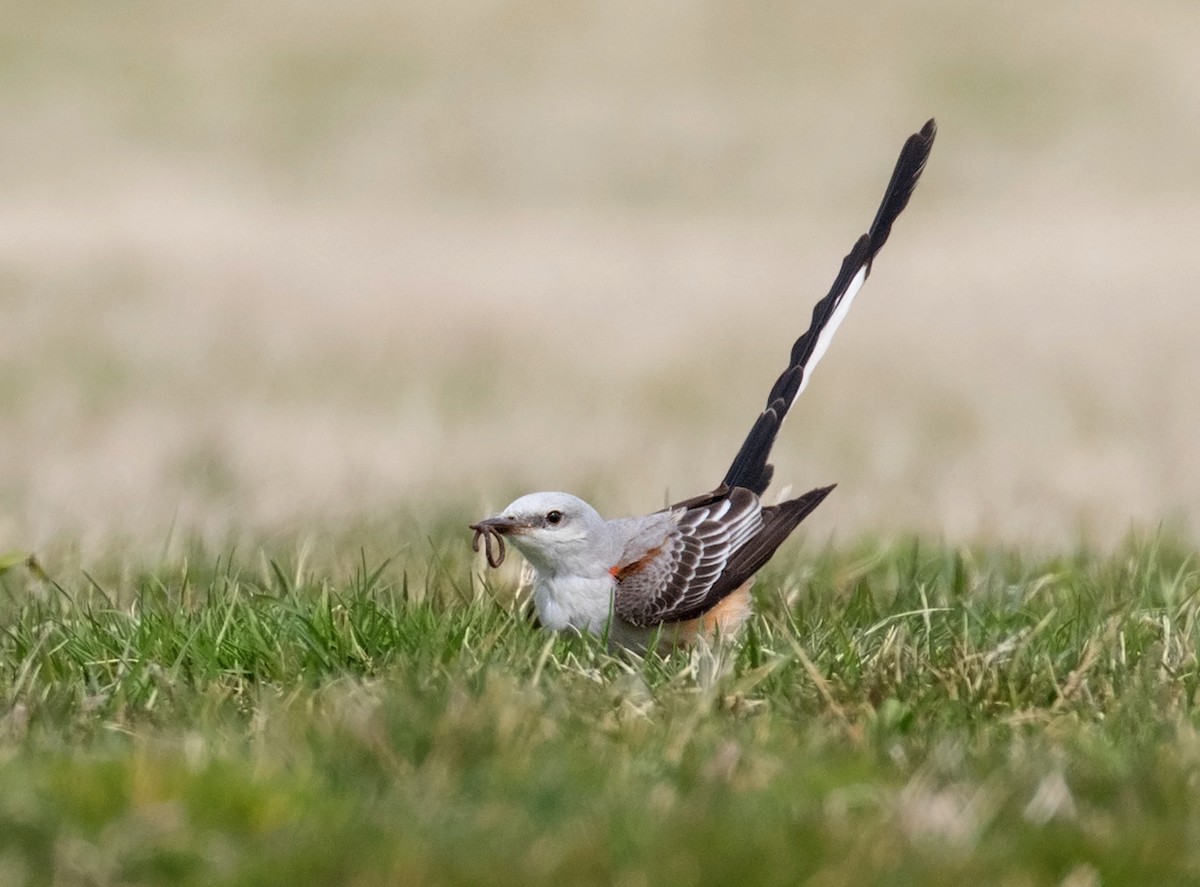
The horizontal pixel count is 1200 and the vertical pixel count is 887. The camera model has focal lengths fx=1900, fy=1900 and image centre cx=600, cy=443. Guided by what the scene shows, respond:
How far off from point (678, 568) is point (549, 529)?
446 millimetres

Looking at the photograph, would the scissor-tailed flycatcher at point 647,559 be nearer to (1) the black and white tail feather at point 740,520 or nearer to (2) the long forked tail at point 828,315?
(1) the black and white tail feather at point 740,520

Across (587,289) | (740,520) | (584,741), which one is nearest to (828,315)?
(740,520)

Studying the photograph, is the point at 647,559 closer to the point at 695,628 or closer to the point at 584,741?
the point at 695,628

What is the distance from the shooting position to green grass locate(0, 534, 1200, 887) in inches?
148

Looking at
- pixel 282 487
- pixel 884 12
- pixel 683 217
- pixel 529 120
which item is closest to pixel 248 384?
pixel 282 487

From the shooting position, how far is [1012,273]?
23.7 metres

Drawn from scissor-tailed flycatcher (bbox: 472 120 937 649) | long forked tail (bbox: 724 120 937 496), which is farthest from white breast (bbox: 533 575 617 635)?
long forked tail (bbox: 724 120 937 496)

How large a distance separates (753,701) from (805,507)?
1.84m

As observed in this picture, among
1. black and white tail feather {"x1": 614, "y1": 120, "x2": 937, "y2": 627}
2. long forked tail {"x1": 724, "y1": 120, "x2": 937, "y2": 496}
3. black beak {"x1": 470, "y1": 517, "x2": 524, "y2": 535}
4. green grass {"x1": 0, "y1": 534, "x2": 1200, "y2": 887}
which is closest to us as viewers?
green grass {"x1": 0, "y1": 534, "x2": 1200, "y2": 887}

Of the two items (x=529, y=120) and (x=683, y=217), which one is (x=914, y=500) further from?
(x=529, y=120)

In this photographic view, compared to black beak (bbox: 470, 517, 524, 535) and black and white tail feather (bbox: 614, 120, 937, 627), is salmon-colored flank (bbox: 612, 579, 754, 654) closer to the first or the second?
black and white tail feather (bbox: 614, 120, 937, 627)

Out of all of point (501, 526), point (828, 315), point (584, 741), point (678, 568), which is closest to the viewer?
point (584, 741)

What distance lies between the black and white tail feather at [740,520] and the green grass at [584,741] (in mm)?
260

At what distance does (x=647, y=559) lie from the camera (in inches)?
249
